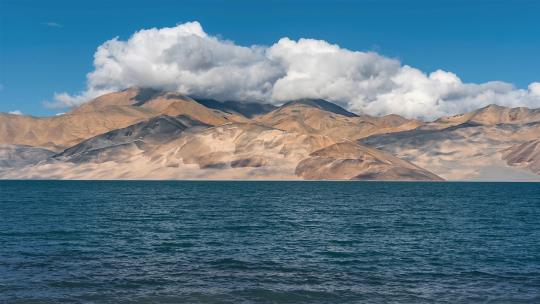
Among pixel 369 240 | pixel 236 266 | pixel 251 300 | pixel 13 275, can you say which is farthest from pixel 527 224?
pixel 13 275

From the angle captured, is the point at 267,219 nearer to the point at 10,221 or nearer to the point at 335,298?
the point at 10,221

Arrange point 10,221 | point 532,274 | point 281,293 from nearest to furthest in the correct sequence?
point 281,293 < point 532,274 < point 10,221

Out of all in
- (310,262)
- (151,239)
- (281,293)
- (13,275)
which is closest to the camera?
(281,293)

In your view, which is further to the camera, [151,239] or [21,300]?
[151,239]

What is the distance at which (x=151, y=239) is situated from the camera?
6919 cm

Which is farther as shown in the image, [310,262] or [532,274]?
[310,262]

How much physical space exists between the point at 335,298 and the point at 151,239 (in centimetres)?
3369

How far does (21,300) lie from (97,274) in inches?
343

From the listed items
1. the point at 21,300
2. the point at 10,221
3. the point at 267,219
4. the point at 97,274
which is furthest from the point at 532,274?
the point at 10,221

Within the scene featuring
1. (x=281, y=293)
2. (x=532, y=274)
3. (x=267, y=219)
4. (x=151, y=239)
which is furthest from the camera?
(x=267, y=219)

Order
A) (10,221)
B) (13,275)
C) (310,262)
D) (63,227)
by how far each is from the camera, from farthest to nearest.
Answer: (10,221) < (63,227) < (310,262) < (13,275)

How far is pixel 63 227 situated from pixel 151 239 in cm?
1791

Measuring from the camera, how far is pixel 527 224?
90.2m

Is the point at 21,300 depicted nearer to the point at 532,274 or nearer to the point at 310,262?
the point at 310,262
